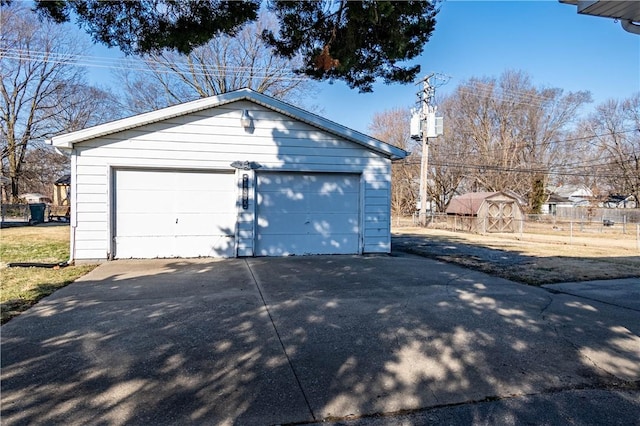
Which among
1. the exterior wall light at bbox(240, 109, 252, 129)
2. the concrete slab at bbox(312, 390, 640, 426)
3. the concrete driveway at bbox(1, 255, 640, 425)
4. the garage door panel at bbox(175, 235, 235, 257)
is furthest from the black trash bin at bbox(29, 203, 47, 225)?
the concrete slab at bbox(312, 390, 640, 426)

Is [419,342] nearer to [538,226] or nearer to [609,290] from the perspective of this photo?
[609,290]

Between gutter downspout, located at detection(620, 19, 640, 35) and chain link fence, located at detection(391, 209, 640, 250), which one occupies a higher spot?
gutter downspout, located at detection(620, 19, 640, 35)

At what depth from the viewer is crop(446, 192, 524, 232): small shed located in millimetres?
23697

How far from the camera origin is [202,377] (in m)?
2.87

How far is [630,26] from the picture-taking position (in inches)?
131

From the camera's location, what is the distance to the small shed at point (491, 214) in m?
23.7

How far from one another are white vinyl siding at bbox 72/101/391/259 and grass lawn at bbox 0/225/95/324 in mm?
1028

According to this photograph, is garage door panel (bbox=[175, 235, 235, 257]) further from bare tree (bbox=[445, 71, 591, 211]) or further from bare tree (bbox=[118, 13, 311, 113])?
bare tree (bbox=[445, 71, 591, 211])

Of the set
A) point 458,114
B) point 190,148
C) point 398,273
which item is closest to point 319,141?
point 190,148

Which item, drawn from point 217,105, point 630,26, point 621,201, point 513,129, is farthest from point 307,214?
point 621,201

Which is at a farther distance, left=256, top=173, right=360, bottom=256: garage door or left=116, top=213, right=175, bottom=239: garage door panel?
left=256, top=173, right=360, bottom=256: garage door

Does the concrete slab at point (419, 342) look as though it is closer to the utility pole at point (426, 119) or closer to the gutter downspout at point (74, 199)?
the gutter downspout at point (74, 199)

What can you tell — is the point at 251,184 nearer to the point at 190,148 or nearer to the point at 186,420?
the point at 190,148

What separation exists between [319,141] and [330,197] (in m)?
1.36
